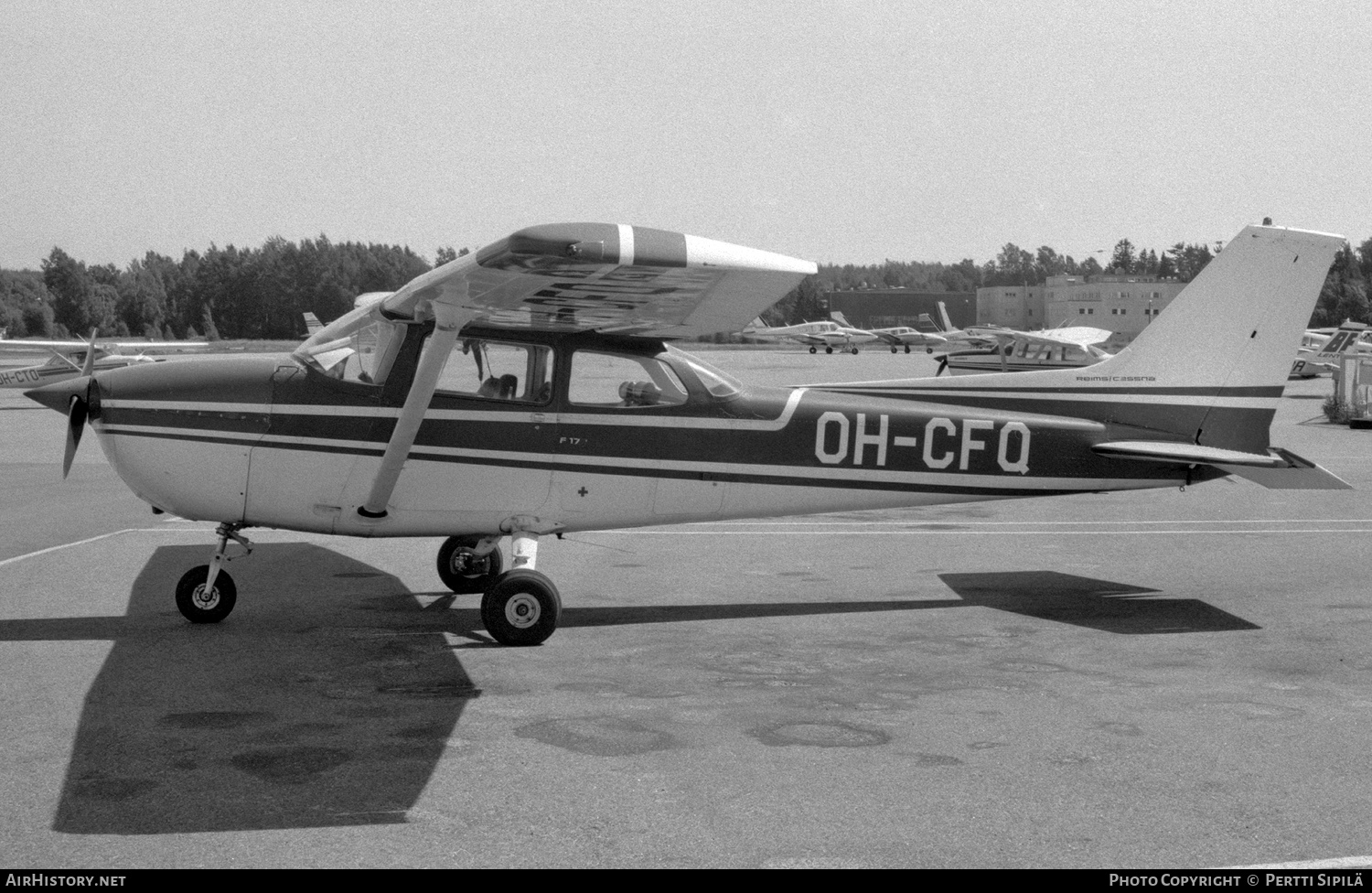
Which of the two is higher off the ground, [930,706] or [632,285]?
[632,285]

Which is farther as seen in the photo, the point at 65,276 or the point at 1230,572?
the point at 65,276

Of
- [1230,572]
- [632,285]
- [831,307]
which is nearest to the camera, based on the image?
[632,285]

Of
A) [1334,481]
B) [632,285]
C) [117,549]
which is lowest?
[117,549]

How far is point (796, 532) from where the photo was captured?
40.8 feet

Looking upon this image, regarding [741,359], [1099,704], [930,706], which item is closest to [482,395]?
[930,706]

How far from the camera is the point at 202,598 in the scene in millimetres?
8156

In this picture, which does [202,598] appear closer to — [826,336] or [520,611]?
[520,611]

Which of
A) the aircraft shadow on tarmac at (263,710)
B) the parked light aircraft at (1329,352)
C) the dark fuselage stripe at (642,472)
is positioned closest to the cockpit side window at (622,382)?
the dark fuselage stripe at (642,472)

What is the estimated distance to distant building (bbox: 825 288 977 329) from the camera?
504 feet

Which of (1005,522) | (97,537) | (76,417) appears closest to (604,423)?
(76,417)

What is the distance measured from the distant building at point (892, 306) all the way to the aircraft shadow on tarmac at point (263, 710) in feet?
482

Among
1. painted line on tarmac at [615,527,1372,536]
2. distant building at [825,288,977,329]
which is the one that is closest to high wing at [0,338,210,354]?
painted line on tarmac at [615,527,1372,536]

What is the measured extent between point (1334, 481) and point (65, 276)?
115m

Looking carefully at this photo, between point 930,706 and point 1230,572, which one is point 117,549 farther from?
point 1230,572
